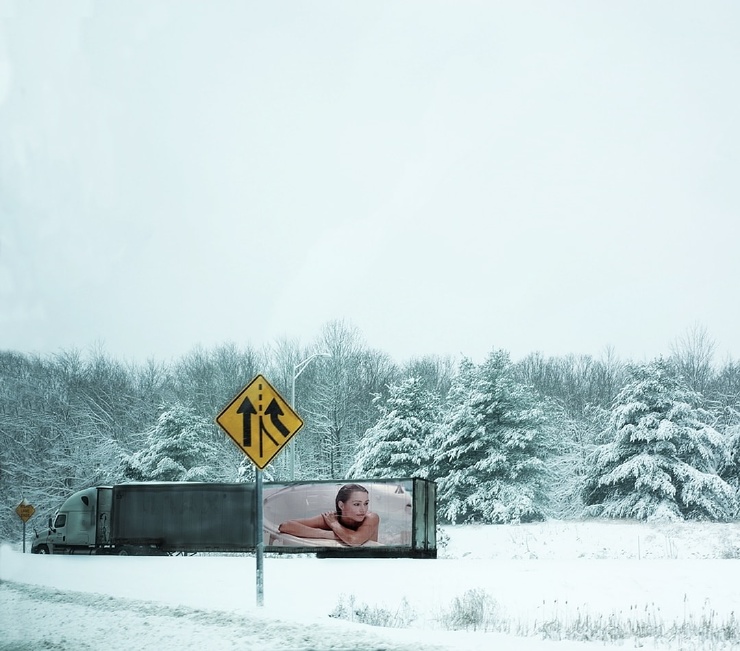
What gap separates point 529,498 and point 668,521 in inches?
240

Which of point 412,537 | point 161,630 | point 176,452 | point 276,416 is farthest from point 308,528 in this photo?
point 161,630

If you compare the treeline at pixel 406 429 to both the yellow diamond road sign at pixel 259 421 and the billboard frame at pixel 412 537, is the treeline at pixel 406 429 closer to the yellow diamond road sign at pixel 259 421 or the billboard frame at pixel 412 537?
the billboard frame at pixel 412 537

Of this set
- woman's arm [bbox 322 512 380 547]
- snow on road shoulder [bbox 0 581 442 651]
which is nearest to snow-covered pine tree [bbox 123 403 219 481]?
woman's arm [bbox 322 512 380 547]

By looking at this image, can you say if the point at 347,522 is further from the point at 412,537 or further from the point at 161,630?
the point at 161,630

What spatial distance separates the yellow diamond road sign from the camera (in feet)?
46.1

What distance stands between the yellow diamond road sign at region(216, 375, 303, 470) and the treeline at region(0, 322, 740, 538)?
16.2 metres

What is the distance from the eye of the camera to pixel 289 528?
30.9 meters

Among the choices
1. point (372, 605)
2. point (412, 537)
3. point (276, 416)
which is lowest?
point (412, 537)

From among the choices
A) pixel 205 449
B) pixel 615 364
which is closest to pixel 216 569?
pixel 205 449

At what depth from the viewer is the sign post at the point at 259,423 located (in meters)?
14.1

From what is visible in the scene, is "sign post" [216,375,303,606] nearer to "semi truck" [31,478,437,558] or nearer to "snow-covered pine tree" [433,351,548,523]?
"semi truck" [31,478,437,558]

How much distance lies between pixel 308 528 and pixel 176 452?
64.5ft

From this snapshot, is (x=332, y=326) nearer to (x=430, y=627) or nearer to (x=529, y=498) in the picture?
(x=529, y=498)

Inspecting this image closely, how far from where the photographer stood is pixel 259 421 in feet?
46.6
